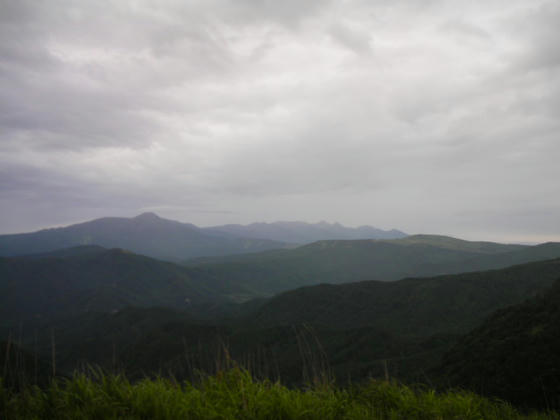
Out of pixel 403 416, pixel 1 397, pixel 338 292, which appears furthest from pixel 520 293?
pixel 1 397

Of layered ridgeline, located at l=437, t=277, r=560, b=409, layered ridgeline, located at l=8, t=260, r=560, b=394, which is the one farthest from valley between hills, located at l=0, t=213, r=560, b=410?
layered ridgeline, located at l=8, t=260, r=560, b=394

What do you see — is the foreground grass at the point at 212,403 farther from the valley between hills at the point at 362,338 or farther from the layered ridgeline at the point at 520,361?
the layered ridgeline at the point at 520,361

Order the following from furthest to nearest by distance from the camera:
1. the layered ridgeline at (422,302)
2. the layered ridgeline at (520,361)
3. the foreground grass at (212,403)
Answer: the layered ridgeline at (422,302), the layered ridgeline at (520,361), the foreground grass at (212,403)

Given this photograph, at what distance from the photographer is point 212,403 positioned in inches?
235

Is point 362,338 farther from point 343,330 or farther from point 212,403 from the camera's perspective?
point 212,403

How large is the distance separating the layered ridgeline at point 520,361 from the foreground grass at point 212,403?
7.12m

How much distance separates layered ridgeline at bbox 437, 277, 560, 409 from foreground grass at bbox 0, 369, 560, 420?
712 cm

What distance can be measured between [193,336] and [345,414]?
296 feet

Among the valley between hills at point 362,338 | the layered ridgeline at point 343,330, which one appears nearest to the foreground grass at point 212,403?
the valley between hills at point 362,338

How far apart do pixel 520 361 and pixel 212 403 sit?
16.6m

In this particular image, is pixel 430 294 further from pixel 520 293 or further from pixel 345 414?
pixel 345 414

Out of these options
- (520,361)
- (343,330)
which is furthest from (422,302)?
(520,361)

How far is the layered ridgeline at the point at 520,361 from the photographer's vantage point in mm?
13547

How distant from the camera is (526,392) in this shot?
13.9m
